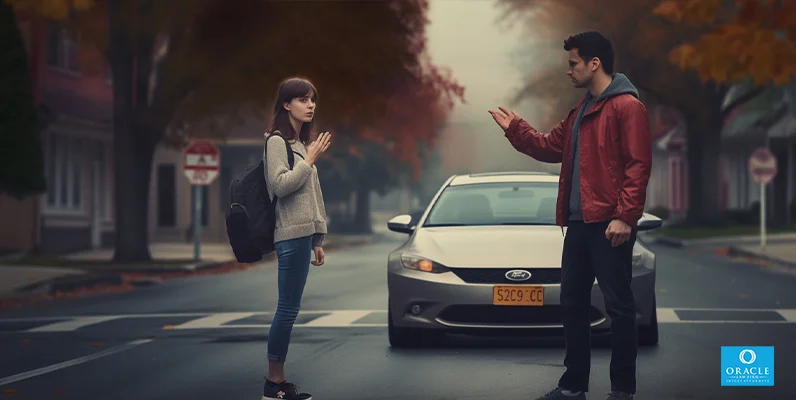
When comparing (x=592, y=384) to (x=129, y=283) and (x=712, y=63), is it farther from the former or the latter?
(x=712, y=63)

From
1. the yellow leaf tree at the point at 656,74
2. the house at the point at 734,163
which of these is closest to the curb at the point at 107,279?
the yellow leaf tree at the point at 656,74

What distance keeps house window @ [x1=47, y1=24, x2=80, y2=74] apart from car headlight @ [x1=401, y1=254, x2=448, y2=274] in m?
22.1

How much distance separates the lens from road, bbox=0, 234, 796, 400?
907 centimetres

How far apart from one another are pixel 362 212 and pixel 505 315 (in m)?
47.6

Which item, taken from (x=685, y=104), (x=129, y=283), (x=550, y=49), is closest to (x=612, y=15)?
(x=685, y=104)

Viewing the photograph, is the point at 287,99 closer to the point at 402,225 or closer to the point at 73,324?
the point at 402,225

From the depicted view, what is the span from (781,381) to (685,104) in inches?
1392

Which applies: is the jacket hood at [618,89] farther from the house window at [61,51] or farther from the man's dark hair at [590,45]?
the house window at [61,51]

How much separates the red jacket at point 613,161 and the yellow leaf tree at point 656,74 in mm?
32999

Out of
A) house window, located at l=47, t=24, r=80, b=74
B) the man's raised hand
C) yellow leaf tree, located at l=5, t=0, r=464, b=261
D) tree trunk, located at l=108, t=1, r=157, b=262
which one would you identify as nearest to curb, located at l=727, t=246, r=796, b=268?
yellow leaf tree, located at l=5, t=0, r=464, b=261

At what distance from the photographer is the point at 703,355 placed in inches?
421

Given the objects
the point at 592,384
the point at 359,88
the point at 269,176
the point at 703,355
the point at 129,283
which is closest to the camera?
the point at 269,176

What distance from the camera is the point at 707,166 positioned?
44469 millimetres

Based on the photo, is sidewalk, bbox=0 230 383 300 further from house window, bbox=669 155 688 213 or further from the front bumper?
house window, bbox=669 155 688 213
